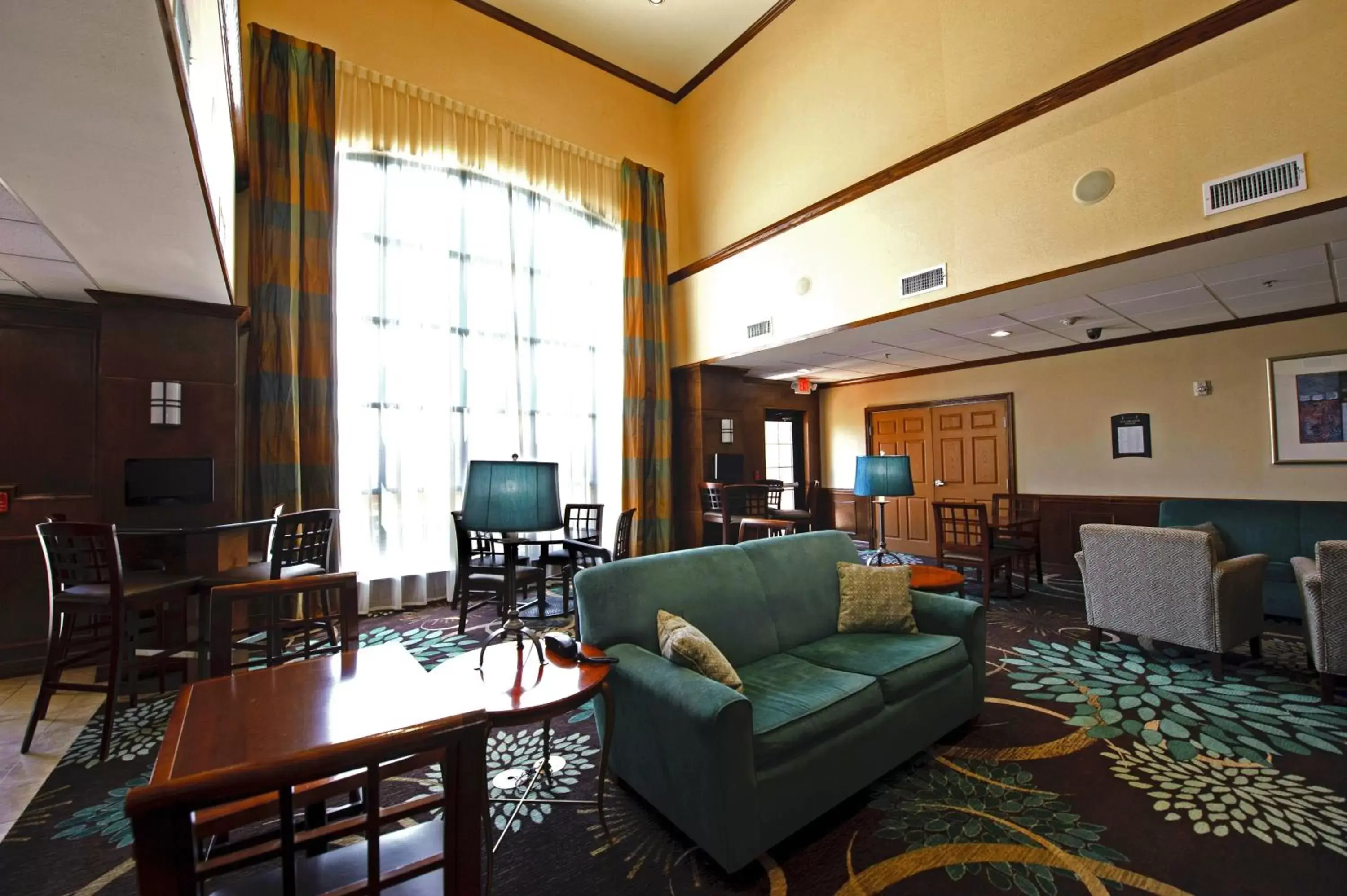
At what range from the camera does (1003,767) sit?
2400 mm

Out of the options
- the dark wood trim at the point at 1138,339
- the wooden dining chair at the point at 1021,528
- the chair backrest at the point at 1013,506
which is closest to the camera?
the dark wood trim at the point at 1138,339

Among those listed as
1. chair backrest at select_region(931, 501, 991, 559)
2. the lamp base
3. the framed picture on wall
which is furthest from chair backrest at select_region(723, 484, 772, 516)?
the framed picture on wall

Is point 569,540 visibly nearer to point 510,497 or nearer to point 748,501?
point 748,501

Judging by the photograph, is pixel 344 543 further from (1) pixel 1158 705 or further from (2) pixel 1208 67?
(2) pixel 1208 67

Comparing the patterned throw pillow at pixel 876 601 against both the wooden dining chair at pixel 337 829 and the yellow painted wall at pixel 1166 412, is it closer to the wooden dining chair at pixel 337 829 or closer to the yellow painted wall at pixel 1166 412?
the wooden dining chair at pixel 337 829

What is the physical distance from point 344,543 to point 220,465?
49.1 inches

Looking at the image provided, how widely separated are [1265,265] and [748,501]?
4.39 m

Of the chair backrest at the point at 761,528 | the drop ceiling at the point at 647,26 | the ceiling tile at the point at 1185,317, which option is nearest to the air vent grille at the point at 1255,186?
the ceiling tile at the point at 1185,317

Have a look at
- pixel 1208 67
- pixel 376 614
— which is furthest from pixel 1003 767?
pixel 376 614

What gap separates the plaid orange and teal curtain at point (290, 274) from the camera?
4.41 metres

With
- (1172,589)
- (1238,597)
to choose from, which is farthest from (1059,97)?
(1238,597)

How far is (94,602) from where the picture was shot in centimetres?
275

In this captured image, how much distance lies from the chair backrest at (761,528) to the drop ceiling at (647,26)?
581 cm

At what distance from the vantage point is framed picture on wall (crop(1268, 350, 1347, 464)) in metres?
4.60
